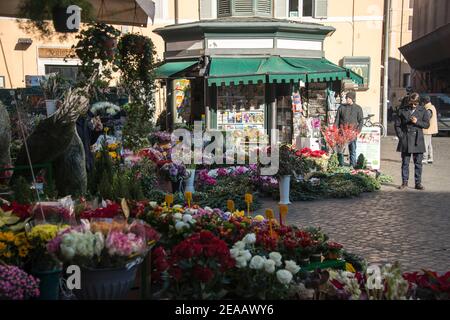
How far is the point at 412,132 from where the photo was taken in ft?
32.8

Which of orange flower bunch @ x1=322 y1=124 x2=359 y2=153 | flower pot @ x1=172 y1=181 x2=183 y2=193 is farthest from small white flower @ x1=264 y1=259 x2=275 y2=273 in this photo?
orange flower bunch @ x1=322 y1=124 x2=359 y2=153

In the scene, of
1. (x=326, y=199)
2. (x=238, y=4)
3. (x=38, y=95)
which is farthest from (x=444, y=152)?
(x=38, y=95)

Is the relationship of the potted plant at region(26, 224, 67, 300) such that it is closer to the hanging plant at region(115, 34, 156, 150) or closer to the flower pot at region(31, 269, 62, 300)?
the flower pot at region(31, 269, 62, 300)

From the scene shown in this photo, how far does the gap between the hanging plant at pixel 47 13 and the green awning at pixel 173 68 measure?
8948 mm

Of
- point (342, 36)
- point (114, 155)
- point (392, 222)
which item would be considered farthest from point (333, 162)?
point (342, 36)

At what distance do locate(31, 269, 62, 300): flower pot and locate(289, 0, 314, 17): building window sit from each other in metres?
15.9

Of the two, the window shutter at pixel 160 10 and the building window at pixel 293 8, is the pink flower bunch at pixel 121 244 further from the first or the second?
the window shutter at pixel 160 10

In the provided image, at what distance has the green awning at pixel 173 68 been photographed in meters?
14.9

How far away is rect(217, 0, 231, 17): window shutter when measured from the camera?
638 inches

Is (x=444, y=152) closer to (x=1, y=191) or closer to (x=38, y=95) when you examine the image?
(x=38, y=95)

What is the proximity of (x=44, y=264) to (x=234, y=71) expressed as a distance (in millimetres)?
11244

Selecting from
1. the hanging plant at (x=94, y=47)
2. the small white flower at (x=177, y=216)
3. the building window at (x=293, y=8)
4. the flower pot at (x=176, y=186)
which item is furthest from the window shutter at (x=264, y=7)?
the small white flower at (x=177, y=216)

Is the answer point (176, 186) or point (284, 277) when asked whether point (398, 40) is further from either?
point (284, 277)
